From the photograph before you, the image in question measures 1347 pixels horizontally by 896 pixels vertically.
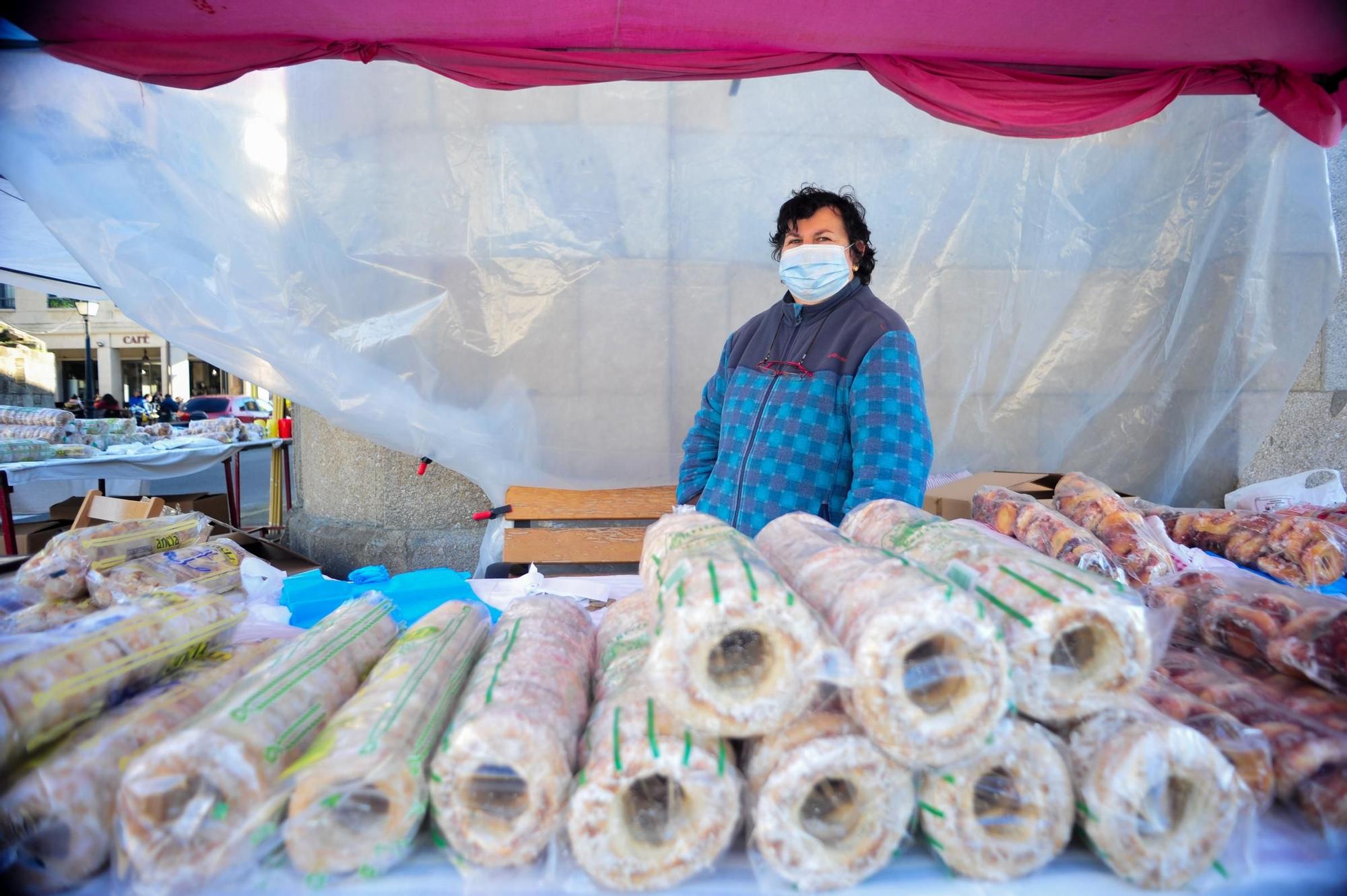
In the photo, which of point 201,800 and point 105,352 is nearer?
point 201,800

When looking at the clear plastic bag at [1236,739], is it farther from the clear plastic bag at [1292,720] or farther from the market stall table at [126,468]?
the market stall table at [126,468]

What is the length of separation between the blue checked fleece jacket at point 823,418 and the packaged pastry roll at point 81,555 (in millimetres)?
1892

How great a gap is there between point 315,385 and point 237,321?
1.37 ft


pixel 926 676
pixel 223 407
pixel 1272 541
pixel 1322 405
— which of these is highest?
pixel 1322 405

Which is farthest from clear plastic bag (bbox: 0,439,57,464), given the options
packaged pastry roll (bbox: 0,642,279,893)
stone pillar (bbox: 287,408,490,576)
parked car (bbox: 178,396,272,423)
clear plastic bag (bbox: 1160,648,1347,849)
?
parked car (bbox: 178,396,272,423)

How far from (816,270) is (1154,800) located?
169 centimetres

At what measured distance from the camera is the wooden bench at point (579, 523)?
11.6 feet

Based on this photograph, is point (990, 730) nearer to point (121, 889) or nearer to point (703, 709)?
point (703, 709)

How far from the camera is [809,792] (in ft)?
3.04

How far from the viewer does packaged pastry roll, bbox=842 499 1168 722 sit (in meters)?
0.92

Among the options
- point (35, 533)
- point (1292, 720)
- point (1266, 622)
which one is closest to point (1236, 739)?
point (1292, 720)

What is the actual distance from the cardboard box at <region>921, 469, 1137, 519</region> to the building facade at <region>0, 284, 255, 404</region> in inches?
1114

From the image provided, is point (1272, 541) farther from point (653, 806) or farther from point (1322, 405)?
point (653, 806)

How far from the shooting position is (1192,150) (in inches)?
136
